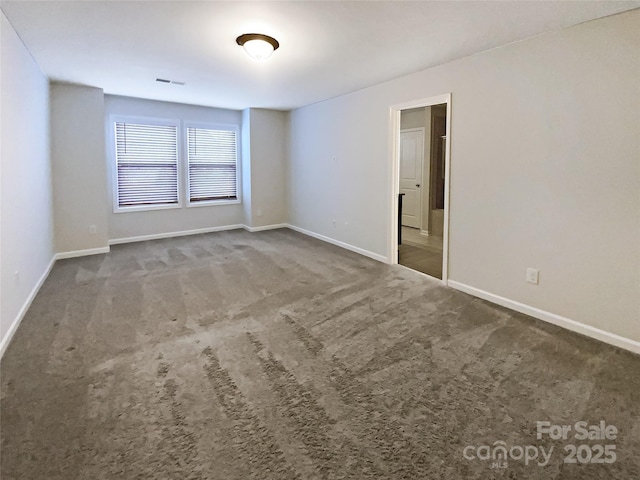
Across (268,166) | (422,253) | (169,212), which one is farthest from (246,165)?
(422,253)

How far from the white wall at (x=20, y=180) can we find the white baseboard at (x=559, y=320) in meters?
4.09

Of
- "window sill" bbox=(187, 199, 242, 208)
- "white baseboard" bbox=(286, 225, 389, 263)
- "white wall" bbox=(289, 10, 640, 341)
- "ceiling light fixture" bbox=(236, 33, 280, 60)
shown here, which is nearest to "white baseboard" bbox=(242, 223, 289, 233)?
"white baseboard" bbox=(286, 225, 389, 263)

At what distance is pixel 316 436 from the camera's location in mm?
1810

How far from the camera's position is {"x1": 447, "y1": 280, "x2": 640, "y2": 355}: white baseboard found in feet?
8.83

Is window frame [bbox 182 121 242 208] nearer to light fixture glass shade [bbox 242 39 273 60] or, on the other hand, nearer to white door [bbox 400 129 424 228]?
white door [bbox 400 129 424 228]

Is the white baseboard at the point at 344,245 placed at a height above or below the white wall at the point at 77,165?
below

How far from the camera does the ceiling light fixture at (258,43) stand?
3.06 metres

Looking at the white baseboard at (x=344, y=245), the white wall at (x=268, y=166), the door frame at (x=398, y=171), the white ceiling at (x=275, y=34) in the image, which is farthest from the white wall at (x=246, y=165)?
the door frame at (x=398, y=171)

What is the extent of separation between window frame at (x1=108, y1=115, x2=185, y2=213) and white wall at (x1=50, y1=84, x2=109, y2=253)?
63cm

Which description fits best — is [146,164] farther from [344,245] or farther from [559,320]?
[559,320]

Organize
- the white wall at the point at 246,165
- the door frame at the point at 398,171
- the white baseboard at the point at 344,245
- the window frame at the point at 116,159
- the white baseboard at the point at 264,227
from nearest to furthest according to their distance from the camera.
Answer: the door frame at the point at 398,171, the white baseboard at the point at 344,245, the window frame at the point at 116,159, the white wall at the point at 246,165, the white baseboard at the point at 264,227

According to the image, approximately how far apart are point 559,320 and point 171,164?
6.29 m

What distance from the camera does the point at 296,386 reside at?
2229 millimetres

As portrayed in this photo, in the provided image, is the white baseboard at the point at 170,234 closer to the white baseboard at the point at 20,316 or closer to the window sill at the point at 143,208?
the window sill at the point at 143,208
